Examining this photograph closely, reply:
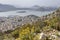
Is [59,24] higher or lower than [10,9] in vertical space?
higher

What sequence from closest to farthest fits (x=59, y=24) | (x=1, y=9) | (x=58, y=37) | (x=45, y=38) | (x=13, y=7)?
1. (x=45, y=38)
2. (x=58, y=37)
3. (x=59, y=24)
4. (x=1, y=9)
5. (x=13, y=7)

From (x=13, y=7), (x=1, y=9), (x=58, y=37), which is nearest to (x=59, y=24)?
(x=58, y=37)

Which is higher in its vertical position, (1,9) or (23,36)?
(23,36)

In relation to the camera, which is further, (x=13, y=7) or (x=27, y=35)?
(x=13, y=7)

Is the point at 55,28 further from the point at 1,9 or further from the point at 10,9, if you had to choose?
the point at 10,9

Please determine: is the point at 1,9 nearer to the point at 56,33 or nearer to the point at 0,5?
the point at 0,5

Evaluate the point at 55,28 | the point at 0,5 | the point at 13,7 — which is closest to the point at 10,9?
the point at 13,7

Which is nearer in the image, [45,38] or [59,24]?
[45,38]

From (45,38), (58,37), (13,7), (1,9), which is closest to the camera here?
(45,38)

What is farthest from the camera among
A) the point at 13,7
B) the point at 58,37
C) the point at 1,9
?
the point at 13,7
